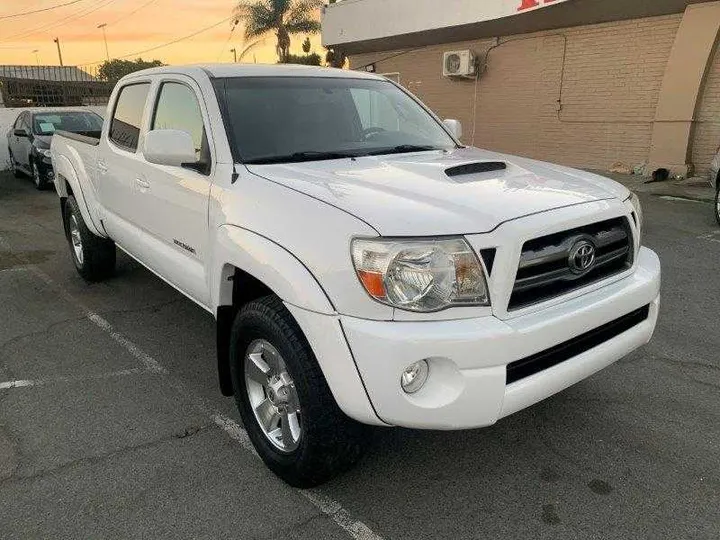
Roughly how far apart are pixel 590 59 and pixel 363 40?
Result: 274 inches

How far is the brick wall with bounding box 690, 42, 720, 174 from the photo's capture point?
10.8 meters

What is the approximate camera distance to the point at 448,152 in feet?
12.0

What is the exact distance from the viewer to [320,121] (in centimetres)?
357

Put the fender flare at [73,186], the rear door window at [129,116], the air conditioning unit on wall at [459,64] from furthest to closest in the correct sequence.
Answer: the air conditioning unit on wall at [459,64] → the fender flare at [73,186] → the rear door window at [129,116]

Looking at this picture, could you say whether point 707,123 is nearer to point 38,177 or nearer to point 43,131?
point 43,131

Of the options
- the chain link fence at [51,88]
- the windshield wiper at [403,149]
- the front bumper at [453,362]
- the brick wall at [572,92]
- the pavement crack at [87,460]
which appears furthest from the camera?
the chain link fence at [51,88]

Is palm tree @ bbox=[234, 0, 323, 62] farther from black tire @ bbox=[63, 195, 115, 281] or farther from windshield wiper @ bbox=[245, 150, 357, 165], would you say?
windshield wiper @ bbox=[245, 150, 357, 165]

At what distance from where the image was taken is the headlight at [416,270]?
2.20m

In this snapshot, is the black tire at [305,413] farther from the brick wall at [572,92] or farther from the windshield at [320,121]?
the brick wall at [572,92]

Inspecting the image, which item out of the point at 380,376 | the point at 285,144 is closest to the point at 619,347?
the point at 380,376

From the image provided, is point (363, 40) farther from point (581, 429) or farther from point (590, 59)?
point (581, 429)

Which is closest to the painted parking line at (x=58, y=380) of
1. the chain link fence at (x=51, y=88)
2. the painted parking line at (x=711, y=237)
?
the painted parking line at (x=711, y=237)

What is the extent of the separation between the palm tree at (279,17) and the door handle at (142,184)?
25.8m

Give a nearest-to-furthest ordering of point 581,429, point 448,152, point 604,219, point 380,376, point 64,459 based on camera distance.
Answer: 1. point 380,376
2. point 604,219
3. point 64,459
4. point 581,429
5. point 448,152
